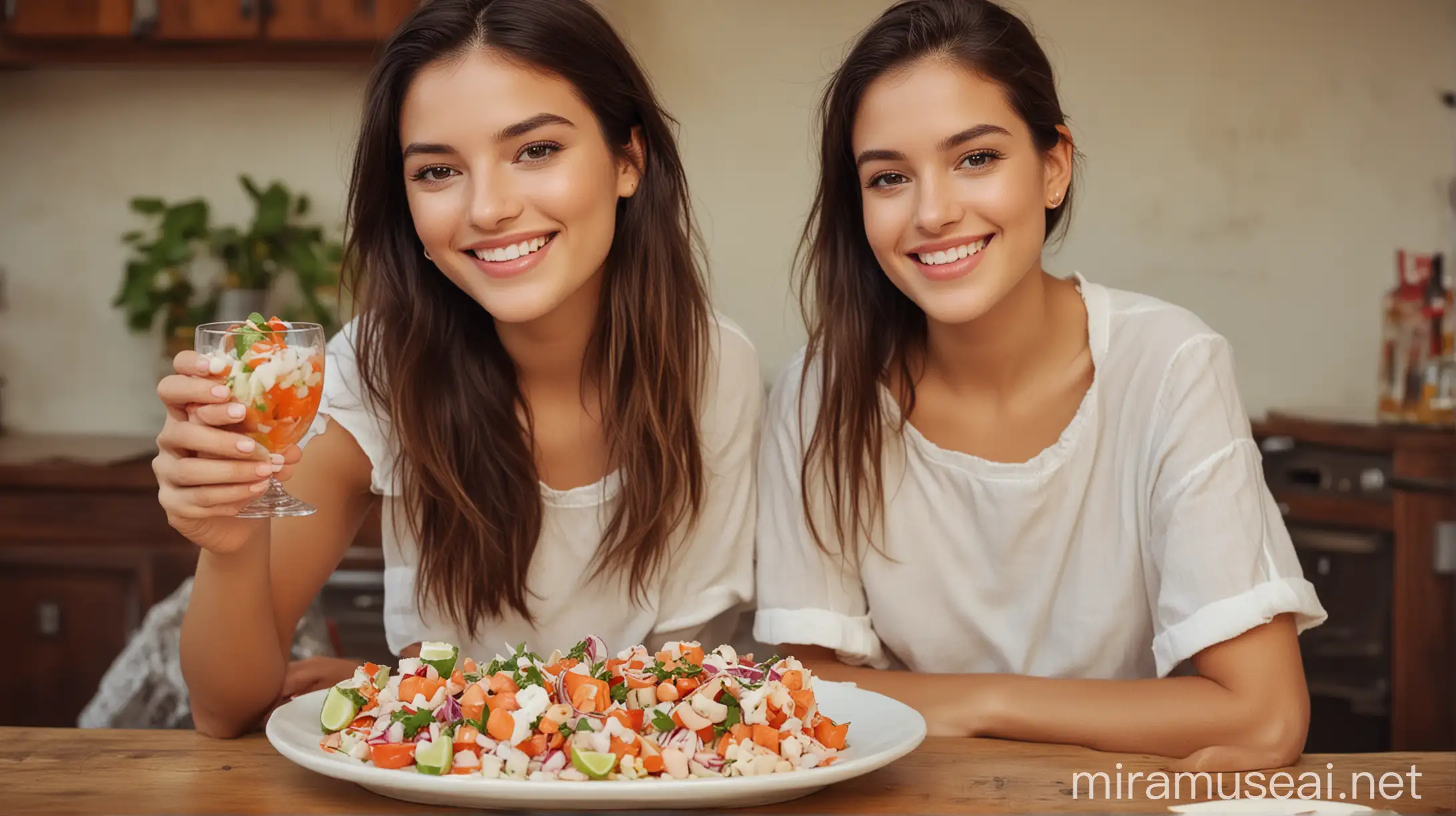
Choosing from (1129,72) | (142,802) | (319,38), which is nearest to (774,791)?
(142,802)

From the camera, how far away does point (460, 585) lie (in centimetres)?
167

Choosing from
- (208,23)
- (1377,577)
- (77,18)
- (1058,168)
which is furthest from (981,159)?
(77,18)

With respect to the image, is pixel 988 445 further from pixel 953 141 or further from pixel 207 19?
pixel 207 19

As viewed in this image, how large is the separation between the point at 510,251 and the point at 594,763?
0.70 meters

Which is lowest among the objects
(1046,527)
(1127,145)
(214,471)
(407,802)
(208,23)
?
(407,802)

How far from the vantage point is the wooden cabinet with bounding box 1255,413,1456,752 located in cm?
298

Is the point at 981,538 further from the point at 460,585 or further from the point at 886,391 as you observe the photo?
the point at 460,585

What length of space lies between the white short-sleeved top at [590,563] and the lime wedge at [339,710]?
0.54 metres

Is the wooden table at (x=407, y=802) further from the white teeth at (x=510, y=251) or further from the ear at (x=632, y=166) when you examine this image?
the ear at (x=632, y=166)

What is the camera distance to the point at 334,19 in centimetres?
330

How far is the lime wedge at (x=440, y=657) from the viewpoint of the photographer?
1163 mm

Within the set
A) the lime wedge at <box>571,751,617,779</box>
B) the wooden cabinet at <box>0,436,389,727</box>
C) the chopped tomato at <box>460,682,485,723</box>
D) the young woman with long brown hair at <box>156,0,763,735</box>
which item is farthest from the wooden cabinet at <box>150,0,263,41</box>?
the lime wedge at <box>571,751,617,779</box>

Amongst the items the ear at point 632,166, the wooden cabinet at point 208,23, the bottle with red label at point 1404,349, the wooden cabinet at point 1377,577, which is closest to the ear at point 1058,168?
the ear at point 632,166

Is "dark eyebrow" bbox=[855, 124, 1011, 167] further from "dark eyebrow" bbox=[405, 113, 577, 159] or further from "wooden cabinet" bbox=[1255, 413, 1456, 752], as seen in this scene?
"wooden cabinet" bbox=[1255, 413, 1456, 752]
